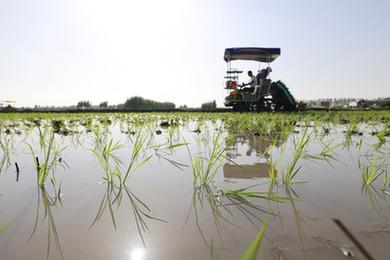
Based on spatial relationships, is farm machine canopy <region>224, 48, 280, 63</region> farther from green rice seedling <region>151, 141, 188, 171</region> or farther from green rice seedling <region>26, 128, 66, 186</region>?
green rice seedling <region>26, 128, 66, 186</region>

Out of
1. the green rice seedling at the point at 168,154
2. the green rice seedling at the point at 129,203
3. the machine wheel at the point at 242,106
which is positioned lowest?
the green rice seedling at the point at 168,154

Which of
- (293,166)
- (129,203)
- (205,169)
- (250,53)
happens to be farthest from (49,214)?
(250,53)

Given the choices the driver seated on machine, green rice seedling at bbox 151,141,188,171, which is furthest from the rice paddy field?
the driver seated on machine

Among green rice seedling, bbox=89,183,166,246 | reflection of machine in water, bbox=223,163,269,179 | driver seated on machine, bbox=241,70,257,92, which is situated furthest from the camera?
driver seated on machine, bbox=241,70,257,92

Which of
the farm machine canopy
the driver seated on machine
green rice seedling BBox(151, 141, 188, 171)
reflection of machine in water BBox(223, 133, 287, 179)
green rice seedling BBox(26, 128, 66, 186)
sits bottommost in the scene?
reflection of machine in water BBox(223, 133, 287, 179)

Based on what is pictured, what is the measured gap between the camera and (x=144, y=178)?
1.46m

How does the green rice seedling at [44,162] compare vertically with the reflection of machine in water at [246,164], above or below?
above

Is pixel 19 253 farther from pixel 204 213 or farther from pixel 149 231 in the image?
pixel 204 213

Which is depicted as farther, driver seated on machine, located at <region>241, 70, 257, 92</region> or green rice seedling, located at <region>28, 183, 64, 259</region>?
driver seated on machine, located at <region>241, 70, 257, 92</region>

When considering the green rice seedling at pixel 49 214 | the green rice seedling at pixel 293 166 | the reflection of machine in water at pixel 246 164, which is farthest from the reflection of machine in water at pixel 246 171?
the green rice seedling at pixel 49 214

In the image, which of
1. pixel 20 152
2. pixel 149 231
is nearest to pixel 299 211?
pixel 149 231

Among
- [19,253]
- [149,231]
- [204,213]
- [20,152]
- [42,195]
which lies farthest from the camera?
[20,152]

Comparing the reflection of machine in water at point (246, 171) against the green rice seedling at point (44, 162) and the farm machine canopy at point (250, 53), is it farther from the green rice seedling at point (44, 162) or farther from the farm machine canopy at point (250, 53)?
the farm machine canopy at point (250, 53)

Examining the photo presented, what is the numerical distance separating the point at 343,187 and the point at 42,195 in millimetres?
1362
